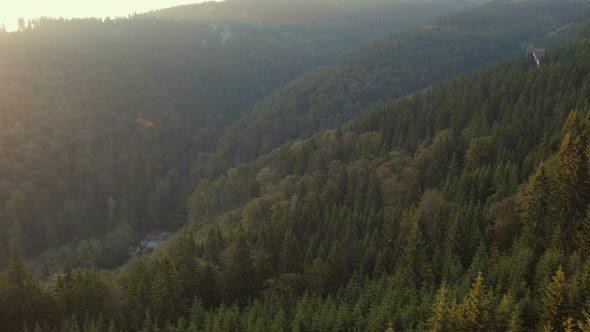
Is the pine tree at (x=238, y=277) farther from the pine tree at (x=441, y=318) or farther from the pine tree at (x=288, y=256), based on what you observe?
the pine tree at (x=441, y=318)

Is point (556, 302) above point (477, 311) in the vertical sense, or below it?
above

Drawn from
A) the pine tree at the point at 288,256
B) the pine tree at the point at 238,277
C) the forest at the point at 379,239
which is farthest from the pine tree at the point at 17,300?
the pine tree at the point at 288,256

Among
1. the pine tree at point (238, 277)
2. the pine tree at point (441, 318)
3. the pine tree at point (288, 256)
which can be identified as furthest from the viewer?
the pine tree at point (288, 256)

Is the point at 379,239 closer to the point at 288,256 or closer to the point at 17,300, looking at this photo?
the point at 288,256

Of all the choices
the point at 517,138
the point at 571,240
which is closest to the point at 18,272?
the point at 571,240

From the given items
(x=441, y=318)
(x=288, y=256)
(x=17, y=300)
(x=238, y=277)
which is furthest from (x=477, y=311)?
(x=17, y=300)

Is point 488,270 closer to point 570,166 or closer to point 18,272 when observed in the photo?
point 570,166

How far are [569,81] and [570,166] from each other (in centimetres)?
7493

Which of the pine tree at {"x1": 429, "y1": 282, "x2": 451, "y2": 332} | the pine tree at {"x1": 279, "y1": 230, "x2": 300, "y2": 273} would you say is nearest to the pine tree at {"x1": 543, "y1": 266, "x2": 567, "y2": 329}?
the pine tree at {"x1": 429, "y1": 282, "x2": 451, "y2": 332}

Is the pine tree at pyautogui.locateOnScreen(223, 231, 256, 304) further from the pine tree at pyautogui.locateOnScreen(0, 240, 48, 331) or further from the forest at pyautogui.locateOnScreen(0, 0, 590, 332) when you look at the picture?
the pine tree at pyautogui.locateOnScreen(0, 240, 48, 331)

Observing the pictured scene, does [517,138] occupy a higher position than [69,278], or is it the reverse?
[517,138]

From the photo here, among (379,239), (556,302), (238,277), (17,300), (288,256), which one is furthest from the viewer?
(288,256)

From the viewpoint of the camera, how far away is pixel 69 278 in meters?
76.3

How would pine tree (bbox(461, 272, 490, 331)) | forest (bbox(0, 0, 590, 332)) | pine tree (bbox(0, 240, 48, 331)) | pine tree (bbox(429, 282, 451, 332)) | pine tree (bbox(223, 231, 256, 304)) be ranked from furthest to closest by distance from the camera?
pine tree (bbox(223, 231, 256, 304)), pine tree (bbox(0, 240, 48, 331)), forest (bbox(0, 0, 590, 332)), pine tree (bbox(429, 282, 451, 332)), pine tree (bbox(461, 272, 490, 331))
